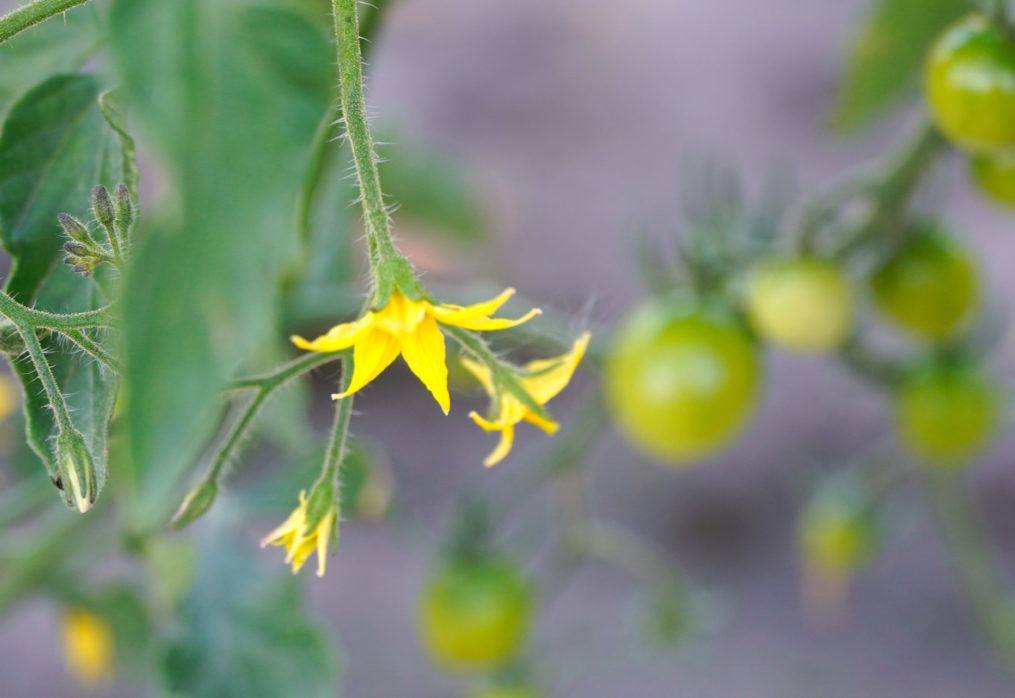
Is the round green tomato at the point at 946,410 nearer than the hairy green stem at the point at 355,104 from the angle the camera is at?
No

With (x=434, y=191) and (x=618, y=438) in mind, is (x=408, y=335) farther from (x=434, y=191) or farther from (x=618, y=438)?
(x=618, y=438)

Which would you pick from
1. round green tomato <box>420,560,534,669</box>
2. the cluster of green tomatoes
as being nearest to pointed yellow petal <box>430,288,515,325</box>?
the cluster of green tomatoes

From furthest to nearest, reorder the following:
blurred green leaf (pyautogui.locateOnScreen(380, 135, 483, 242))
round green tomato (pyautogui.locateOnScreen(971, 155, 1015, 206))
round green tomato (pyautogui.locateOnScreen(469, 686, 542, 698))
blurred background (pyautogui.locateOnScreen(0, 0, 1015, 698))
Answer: blurred background (pyautogui.locateOnScreen(0, 0, 1015, 698)) < blurred green leaf (pyautogui.locateOnScreen(380, 135, 483, 242)) < round green tomato (pyautogui.locateOnScreen(469, 686, 542, 698)) < round green tomato (pyautogui.locateOnScreen(971, 155, 1015, 206))

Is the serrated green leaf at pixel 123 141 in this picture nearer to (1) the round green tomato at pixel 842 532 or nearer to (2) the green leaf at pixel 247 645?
(2) the green leaf at pixel 247 645

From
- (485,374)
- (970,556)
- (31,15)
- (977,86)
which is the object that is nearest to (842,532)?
(970,556)

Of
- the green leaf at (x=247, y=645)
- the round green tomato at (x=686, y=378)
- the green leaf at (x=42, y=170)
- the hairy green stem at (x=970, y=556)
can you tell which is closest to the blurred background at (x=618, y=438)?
the hairy green stem at (x=970, y=556)

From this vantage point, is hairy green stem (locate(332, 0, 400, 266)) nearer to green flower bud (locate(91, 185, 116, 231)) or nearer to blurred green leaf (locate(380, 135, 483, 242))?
green flower bud (locate(91, 185, 116, 231))

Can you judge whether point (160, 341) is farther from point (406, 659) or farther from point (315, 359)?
point (406, 659)
